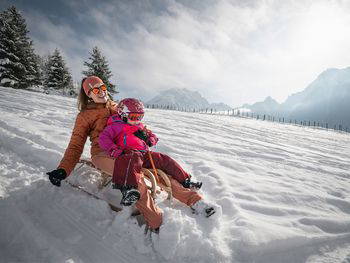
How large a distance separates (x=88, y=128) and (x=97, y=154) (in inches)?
18.3

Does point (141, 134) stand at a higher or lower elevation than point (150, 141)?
higher

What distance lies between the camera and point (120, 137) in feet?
9.52

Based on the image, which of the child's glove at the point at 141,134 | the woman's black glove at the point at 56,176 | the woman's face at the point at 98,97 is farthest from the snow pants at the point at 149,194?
the woman's face at the point at 98,97

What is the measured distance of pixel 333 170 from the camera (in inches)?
204

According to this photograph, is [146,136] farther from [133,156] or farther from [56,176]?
[56,176]

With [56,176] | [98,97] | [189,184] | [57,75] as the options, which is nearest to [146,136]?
[189,184]

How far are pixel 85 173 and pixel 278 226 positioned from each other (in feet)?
8.76

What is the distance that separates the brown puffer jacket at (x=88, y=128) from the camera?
300cm

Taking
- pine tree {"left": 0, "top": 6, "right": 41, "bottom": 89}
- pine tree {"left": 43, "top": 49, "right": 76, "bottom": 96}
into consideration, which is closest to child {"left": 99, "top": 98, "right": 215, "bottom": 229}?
pine tree {"left": 0, "top": 6, "right": 41, "bottom": 89}

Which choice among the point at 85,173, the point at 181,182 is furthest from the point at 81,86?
the point at 181,182

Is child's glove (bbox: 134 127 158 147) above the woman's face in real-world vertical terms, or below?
below

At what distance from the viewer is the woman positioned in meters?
2.31

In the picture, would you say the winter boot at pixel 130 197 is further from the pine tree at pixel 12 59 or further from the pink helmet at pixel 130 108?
the pine tree at pixel 12 59

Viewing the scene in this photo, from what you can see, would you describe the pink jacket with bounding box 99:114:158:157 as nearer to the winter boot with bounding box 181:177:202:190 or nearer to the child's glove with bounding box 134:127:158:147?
the child's glove with bounding box 134:127:158:147
